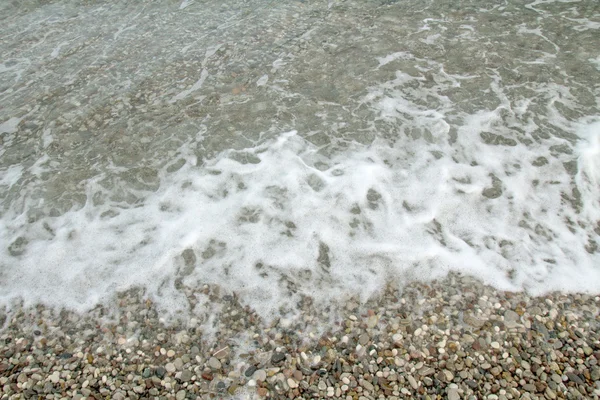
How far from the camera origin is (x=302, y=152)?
6176mm

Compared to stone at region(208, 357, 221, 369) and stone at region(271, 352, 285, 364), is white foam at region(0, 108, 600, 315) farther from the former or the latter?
stone at region(208, 357, 221, 369)

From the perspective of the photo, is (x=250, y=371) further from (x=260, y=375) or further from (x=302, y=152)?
(x=302, y=152)

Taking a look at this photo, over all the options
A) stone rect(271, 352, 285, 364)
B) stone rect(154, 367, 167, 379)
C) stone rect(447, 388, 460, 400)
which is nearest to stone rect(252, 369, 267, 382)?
stone rect(271, 352, 285, 364)

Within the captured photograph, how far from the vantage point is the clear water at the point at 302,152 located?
4699mm

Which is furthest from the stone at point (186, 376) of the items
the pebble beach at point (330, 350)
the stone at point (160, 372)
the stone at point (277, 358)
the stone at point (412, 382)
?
the stone at point (412, 382)

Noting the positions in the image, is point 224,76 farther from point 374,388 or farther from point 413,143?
point 374,388

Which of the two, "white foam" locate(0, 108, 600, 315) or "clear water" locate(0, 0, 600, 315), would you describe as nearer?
"white foam" locate(0, 108, 600, 315)

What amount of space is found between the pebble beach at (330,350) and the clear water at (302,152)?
24cm

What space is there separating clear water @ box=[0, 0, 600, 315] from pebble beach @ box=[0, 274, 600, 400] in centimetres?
24

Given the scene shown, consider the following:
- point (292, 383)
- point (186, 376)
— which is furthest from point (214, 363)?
point (292, 383)

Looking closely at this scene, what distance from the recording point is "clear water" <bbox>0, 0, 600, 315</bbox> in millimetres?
4699

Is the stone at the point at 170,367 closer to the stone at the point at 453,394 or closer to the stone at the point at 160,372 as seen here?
the stone at the point at 160,372

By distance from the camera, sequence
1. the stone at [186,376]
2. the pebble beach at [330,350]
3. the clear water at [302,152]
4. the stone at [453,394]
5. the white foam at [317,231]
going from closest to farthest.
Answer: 1. the stone at [453,394]
2. the pebble beach at [330,350]
3. the stone at [186,376]
4. the white foam at [317,231]
5. the clear water at [302,152]

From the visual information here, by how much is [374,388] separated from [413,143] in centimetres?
359
